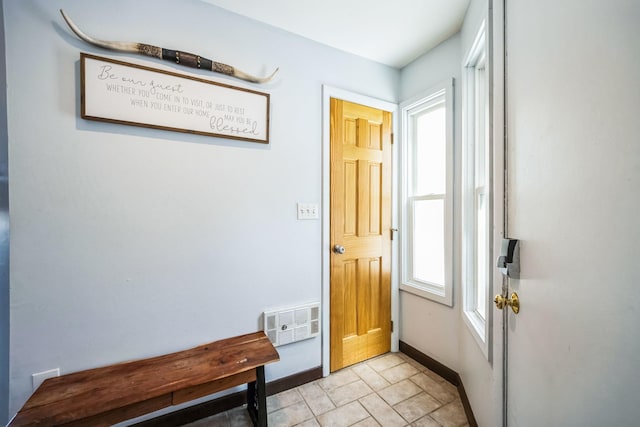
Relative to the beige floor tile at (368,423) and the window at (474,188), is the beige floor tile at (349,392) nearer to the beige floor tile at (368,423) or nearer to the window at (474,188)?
the beige floor tile at (368,423)

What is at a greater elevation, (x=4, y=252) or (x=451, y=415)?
(x=4, y=252)

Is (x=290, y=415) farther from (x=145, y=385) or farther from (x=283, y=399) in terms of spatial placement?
(x=145, y=385)

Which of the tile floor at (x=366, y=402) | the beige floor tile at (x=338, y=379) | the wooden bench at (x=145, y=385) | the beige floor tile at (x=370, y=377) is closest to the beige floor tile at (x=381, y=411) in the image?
the tile floor at (x=366, y=402)

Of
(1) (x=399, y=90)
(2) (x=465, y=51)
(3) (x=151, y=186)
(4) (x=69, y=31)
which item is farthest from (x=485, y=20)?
(4) (x=69, y=31)

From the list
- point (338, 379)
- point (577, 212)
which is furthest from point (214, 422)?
point (577, 212)

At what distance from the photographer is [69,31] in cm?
133

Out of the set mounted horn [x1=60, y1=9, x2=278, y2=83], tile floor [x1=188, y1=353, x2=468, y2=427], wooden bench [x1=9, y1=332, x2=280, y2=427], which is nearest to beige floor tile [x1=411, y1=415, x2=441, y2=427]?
tile floor [x1=188, y1=353, x2=468, y2=427]

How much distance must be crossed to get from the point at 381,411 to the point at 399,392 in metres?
0.25

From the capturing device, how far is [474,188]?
1729mm

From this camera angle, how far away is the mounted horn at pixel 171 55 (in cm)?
132

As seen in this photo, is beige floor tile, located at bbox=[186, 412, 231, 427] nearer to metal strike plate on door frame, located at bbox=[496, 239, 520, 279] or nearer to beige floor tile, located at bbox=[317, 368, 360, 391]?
beige floor tile, located at bbox=[317, 368, 360, 391]

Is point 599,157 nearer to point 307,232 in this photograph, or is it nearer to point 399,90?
point 307,232

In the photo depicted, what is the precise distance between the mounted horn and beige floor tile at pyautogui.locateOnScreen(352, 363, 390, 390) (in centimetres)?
231

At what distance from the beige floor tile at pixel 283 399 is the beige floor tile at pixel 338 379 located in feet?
0.68
